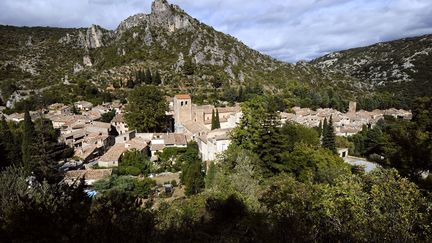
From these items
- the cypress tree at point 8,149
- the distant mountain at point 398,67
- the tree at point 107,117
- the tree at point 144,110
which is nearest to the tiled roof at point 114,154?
the tree at point 144,110

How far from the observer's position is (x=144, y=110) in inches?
1789

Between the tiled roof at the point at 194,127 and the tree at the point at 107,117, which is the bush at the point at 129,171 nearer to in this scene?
the tiled roof at the point at 194,127

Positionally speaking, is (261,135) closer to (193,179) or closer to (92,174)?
(193,179)

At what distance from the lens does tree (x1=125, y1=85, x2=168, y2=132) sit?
45.2 metres

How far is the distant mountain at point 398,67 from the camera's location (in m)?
128

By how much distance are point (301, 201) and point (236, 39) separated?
12200 cm

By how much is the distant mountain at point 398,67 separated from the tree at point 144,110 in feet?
325

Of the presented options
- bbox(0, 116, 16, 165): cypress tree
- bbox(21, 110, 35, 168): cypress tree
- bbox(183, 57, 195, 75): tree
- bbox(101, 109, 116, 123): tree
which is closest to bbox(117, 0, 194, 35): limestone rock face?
bbox(183, 57, 195, 75): tree

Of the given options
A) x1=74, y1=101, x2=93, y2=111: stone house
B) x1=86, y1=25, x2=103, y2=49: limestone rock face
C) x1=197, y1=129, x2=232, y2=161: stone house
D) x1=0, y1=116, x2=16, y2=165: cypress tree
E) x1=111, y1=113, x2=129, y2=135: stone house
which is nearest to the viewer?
x1=197, y1=129, x2=232, y2=161: stone house

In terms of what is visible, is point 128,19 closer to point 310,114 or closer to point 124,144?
point 310,114

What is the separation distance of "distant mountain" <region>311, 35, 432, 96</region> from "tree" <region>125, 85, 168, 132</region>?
99.0 m

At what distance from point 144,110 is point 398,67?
482ft

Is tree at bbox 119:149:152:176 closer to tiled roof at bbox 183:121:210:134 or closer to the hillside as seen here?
tiled roof at bbox 183:121:210:134

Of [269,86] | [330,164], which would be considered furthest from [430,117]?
[269,86]
